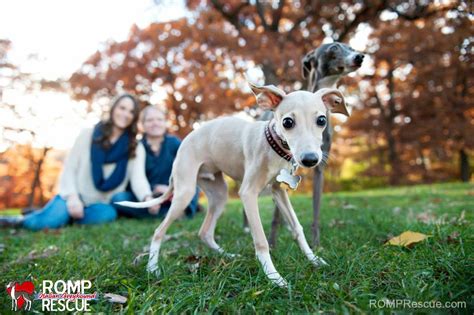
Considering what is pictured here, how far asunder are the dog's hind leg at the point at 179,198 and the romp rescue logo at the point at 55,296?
1.87 feet

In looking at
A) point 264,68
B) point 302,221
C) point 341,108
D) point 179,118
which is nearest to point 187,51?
point 179,118

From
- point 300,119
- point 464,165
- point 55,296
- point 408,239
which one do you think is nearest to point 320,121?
point 300,119

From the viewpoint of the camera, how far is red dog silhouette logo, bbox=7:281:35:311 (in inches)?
53.2

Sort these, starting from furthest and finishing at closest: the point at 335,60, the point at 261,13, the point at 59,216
Answer: 1. the point at 261,13
2. the point at 59,216
3. the point at 335,60

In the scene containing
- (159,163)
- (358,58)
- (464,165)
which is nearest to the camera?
(358,58)

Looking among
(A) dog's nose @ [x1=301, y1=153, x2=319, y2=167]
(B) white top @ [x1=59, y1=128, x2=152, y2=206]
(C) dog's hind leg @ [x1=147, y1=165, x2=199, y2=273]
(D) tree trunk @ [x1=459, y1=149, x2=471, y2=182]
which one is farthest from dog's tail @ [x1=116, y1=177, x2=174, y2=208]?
(D) tree trunk @ [x1=459, y1=149, x2=471, y2=182]

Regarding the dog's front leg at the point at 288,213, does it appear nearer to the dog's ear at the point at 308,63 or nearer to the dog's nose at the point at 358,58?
the dog's nose at the point at 358,58

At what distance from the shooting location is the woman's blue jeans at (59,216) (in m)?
4.02

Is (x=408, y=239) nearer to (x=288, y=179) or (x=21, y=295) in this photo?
(x=288, y=179)

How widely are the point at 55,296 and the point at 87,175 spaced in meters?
3.28

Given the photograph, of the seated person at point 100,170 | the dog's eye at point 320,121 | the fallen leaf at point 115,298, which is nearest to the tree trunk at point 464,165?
the seated person at point 100,170

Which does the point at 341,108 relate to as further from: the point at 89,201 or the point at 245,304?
the point at 89,201

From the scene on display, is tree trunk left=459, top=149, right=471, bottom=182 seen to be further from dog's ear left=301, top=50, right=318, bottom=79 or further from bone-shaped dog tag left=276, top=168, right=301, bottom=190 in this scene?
bone-shaped dog tag left=276, top=168, right=301, bottom=190

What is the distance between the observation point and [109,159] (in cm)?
430
